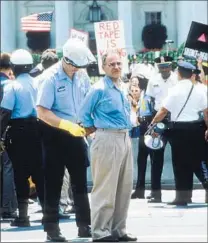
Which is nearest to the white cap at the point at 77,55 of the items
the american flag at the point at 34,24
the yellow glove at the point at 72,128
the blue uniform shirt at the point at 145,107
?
the yellow glove at the point at 72,128

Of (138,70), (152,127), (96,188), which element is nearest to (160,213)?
(152,127)

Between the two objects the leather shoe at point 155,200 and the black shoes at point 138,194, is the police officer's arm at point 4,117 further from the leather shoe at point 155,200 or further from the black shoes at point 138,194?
the black shoes at point 138,194

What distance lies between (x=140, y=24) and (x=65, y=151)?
49329mm

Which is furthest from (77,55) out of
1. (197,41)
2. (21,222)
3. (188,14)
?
(188,14)

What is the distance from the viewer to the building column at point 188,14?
54.4m

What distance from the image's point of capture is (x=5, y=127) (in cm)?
943

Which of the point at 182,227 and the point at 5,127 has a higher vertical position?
the point at 5,127

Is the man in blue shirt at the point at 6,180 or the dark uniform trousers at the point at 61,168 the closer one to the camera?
the dark uniform trousers at the point at 61,168

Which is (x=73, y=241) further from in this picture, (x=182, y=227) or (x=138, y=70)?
(x=138, y=70)

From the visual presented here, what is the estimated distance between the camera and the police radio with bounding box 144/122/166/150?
11.0m

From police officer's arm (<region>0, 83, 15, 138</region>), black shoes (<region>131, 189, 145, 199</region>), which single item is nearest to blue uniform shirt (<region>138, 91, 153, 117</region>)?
black shoes (<region>131, 189, 145, 199</region>)

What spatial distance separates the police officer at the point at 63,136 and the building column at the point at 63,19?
4690 centimetres

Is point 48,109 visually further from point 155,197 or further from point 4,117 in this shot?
point 155,197

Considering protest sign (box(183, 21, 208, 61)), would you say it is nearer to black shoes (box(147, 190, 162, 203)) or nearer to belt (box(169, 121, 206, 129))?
black shoes (box(147, 190, 162, 203))
